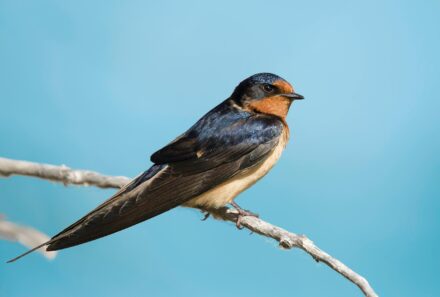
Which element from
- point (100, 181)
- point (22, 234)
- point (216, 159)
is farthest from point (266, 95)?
point (22, 234)

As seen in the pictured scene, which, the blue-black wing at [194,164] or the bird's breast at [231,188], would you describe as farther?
the bird's breast at [231,188]

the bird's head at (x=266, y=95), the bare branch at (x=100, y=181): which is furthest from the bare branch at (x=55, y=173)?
the bird's head at (x=266, y=95)

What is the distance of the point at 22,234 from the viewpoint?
1067 mm

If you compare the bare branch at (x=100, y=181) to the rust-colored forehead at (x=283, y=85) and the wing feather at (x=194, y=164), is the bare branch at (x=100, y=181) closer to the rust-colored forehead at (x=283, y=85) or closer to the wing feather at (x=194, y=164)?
the wing feather at (x=194, y=164)

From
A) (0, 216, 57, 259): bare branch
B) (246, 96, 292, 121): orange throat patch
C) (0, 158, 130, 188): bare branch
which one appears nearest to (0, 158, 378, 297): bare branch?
(0, 158, 130, 188): bare branch

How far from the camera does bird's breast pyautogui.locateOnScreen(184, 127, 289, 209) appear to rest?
1.35m

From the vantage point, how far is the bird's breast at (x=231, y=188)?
4.43 ft

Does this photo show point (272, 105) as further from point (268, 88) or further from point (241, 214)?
point (241, 214)

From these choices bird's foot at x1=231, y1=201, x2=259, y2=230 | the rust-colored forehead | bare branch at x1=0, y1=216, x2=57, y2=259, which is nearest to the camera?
bare branch at x1=0, y1=216, x2=57, y2=259

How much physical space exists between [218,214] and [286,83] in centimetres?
33

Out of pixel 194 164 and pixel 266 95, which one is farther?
pixel 266 95

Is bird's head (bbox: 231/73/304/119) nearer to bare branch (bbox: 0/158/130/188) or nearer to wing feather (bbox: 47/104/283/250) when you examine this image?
wing feather (bbox: 47/104/283/250)

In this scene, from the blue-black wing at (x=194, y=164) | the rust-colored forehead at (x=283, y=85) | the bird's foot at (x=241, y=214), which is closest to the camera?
the blue-black wing at (x=194, y=164)

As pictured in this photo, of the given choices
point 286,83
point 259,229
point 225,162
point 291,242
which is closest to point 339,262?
point 291,242
